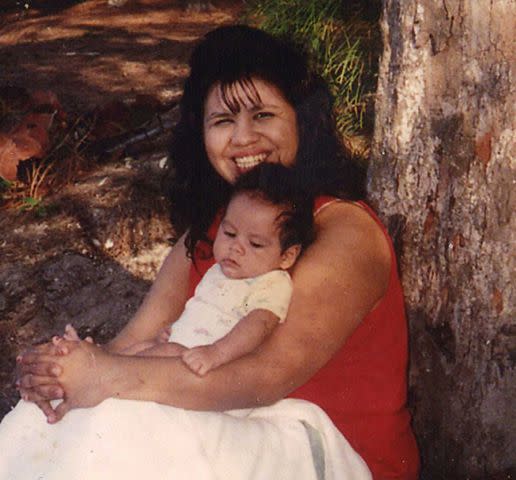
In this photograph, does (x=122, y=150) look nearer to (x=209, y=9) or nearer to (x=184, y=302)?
(x=184, y=302)

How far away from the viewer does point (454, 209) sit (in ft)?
8.54

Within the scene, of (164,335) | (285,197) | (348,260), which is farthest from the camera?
(164,335)

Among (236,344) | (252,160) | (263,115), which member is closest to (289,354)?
(236,344)

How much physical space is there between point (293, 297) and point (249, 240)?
0.73 feet

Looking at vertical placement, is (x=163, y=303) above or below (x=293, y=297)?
below

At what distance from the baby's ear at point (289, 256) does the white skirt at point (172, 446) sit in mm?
380

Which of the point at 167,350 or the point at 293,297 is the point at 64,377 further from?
the point at 293,297

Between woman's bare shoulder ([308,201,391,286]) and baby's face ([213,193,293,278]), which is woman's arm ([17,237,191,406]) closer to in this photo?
baby's face ([213,193,293,278])

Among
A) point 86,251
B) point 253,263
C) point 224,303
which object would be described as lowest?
point 86,251

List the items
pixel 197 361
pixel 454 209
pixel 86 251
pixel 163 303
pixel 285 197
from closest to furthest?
pixel 197 361, pixel 285 197, pixel 454 209, pixel 163 303, pixel 86 251

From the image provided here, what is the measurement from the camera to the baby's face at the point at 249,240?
8.13ft

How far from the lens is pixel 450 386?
2803 millimetres

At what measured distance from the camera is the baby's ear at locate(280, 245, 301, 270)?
2.49 metres

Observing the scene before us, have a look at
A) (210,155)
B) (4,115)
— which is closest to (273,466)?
(210,155)
